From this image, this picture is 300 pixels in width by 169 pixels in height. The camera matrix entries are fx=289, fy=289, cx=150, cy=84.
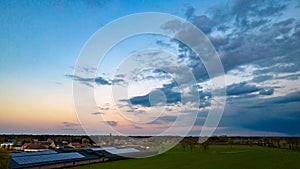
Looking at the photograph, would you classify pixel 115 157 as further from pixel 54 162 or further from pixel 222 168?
pixel 222 168

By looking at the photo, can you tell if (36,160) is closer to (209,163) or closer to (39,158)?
(39,158)

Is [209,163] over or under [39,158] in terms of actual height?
under

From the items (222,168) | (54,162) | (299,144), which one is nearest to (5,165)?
(54,162)

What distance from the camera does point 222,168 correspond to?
123 ft

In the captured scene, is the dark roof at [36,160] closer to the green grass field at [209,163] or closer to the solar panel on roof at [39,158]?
the solar panel on roof at [39,158]

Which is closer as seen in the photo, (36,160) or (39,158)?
(36,160)

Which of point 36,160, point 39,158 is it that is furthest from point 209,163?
point 36,160

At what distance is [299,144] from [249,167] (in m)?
66.1

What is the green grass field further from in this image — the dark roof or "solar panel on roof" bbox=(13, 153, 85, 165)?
"solar panel on roof" bbox=(13, 153, 85, 165)

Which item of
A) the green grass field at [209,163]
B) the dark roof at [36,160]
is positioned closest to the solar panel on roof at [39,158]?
the dark roof at [36,160]

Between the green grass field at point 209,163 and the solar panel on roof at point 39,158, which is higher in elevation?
the solar panel on roof at point 39,158

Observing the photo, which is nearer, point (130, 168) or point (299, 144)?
point (130, 168)

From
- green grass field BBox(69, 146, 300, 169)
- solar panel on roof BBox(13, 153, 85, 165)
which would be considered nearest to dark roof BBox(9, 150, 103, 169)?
solar panel on roof BBox(13, 153, 85, 165)

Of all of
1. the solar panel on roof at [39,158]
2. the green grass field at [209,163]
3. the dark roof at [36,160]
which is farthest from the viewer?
the green grass field at [209,163]
